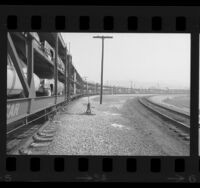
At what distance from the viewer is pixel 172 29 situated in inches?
183

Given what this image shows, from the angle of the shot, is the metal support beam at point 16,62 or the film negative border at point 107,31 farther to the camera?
the metal support beam at point 16,62

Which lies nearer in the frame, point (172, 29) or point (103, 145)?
point (172, 29)

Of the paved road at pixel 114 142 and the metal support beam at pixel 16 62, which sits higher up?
the metal support beam at pixel 16 62

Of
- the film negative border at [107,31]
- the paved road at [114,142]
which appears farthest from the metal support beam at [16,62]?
the film negative border at [107,31]

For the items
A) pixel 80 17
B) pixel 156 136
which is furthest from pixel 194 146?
pixel 156 136

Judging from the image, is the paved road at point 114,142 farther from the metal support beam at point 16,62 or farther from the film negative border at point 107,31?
the film negative border at point 107,31

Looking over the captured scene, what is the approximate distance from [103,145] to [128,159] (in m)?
4.21

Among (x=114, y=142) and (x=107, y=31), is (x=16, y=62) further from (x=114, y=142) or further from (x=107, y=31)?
(x=107, y=31)

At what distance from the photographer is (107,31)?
4.75 m

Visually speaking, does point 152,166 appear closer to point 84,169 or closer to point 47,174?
point 84,169

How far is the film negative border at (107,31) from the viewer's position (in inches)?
180

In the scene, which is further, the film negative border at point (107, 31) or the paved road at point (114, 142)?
the paved road at point (114, 142)

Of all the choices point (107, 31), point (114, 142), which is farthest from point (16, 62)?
point (107, 31)

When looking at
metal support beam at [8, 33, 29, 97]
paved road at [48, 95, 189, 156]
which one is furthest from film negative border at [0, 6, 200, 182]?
metal support beam at [8, 33, 29, 97]
